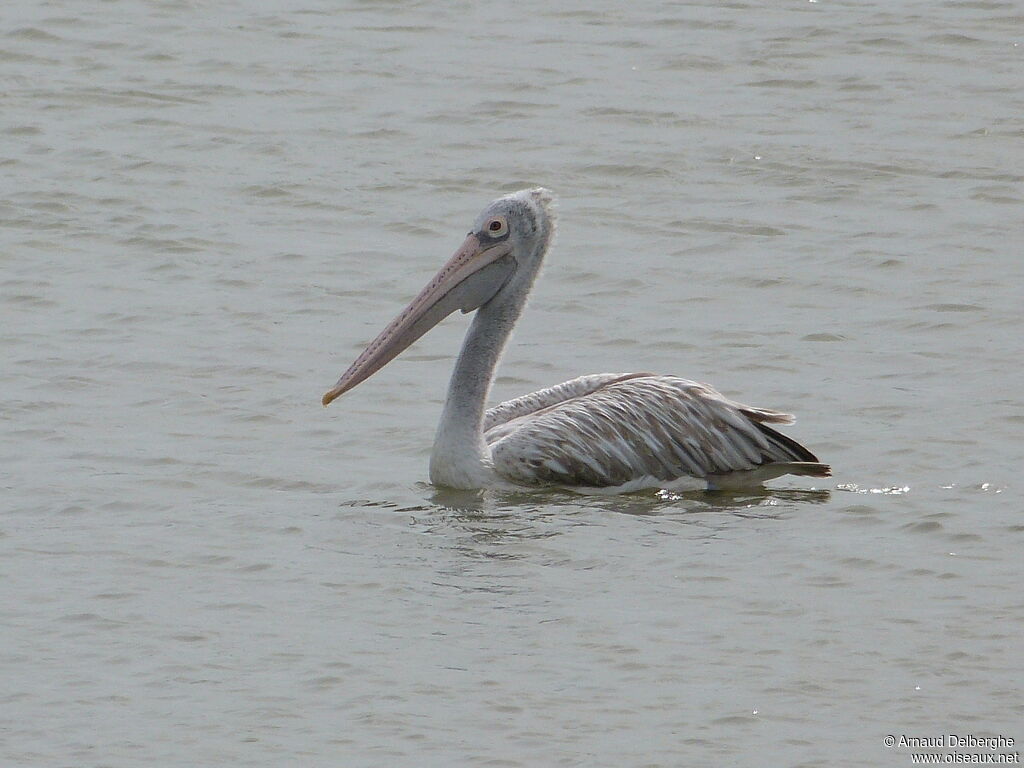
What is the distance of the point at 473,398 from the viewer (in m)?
7.59

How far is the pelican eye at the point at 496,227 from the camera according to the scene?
310 inches

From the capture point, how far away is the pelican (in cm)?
748

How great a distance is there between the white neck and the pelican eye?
0.67 ft

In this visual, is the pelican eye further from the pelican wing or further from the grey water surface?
the grey water surface

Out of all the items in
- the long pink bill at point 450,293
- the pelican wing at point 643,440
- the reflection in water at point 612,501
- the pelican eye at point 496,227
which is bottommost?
the reflection in water at point 612,501

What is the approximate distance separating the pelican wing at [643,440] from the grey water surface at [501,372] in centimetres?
13

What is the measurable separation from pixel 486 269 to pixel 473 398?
554 mm

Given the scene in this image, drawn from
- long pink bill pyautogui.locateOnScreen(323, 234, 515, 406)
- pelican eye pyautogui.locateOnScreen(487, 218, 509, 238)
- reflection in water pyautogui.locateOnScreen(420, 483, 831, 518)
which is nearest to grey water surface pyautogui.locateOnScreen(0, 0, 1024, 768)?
reflection in water pyautogui.locateOnScreen(420, 483, 831, 518)

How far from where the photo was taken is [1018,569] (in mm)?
6402

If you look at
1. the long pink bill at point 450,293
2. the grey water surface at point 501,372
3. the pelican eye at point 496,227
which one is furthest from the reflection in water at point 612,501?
the pelican eye at point 496,227

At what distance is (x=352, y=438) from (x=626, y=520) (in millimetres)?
1303

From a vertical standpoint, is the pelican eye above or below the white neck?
above

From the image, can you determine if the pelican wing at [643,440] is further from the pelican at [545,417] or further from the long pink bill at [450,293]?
the long pink bill at [450,293]

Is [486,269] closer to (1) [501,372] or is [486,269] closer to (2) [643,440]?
(2) [643,440]
